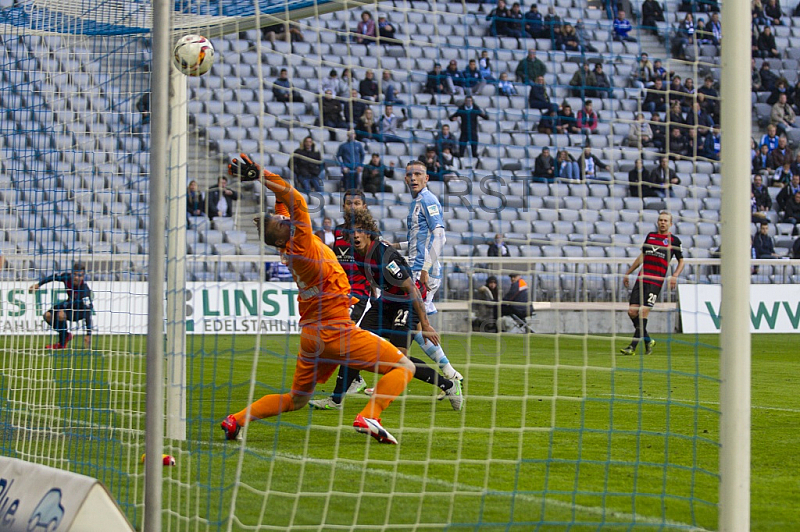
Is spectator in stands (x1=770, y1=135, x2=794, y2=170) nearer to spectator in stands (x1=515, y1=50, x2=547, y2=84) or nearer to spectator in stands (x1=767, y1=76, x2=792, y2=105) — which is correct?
spectator in stands (x1=767, y1=76, x2=792, y2=105)

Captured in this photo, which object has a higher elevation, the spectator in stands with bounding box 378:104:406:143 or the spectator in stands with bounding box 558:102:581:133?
the spectator in stands with bounding box 558:102:581:133

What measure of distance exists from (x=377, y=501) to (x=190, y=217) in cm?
385

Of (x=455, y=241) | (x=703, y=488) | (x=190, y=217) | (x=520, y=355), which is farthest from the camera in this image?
(x=455, y=241)

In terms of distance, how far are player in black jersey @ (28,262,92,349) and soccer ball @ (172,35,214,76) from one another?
2.97 m

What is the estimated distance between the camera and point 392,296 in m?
8.17

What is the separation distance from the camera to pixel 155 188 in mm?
4141

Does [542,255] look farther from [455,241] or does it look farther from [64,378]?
[64,378]

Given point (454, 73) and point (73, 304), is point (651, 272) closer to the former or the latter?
point (454, 73)

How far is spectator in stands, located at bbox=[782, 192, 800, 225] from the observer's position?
2186cm

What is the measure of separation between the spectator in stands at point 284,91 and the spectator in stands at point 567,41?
8.60ft

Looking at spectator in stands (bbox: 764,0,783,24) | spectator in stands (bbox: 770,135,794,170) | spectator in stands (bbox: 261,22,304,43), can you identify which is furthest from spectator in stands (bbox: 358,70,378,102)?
spectator in stands (bbox: 764,0,783,24)

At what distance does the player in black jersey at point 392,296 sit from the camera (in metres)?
7.39

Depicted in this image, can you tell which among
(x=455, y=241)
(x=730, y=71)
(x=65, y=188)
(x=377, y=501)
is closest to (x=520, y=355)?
(x=455, y=241)

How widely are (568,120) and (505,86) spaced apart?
48.2 inches
